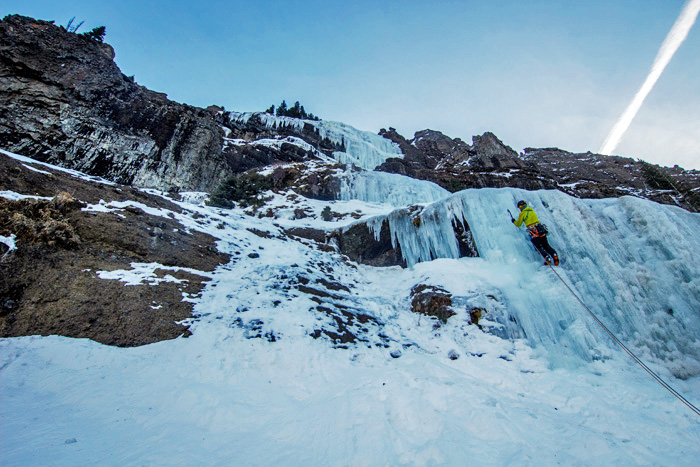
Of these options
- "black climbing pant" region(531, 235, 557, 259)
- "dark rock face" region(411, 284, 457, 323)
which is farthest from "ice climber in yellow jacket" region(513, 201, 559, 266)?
"dark rock face" region(411, 284, 457, 323)

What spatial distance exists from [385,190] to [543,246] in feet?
41.5

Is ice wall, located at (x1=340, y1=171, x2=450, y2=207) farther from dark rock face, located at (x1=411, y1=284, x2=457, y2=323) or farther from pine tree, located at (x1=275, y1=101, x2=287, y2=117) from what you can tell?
pine tree, located at (x1=275, y1=101, x2=287, y2=117)

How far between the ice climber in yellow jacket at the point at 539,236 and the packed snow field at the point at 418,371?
0.42 metres

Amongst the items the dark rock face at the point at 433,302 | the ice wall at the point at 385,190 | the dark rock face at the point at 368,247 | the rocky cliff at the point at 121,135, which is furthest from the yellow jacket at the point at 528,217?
the rocky cliff at the point at 121,135

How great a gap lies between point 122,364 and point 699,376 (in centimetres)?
846

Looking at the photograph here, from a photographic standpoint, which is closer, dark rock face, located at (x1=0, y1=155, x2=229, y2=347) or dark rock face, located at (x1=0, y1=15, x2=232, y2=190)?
dark rock face, located at (x1=0, y1=155, x2=229, y2=347)

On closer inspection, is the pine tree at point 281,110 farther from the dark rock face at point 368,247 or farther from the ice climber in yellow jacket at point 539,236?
the ice climber in yellow jacket at point 539,236

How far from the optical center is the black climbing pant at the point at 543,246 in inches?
274

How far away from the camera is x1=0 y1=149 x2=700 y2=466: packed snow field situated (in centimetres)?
259

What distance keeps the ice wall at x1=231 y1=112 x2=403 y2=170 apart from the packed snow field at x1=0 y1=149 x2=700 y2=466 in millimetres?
26909

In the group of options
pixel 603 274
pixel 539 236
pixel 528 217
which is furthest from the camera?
pixel 528 217

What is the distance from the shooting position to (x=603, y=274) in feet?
20.5

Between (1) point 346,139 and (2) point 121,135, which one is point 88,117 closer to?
(2) point 121,135

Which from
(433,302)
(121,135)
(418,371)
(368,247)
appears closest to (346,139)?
(121,135)
